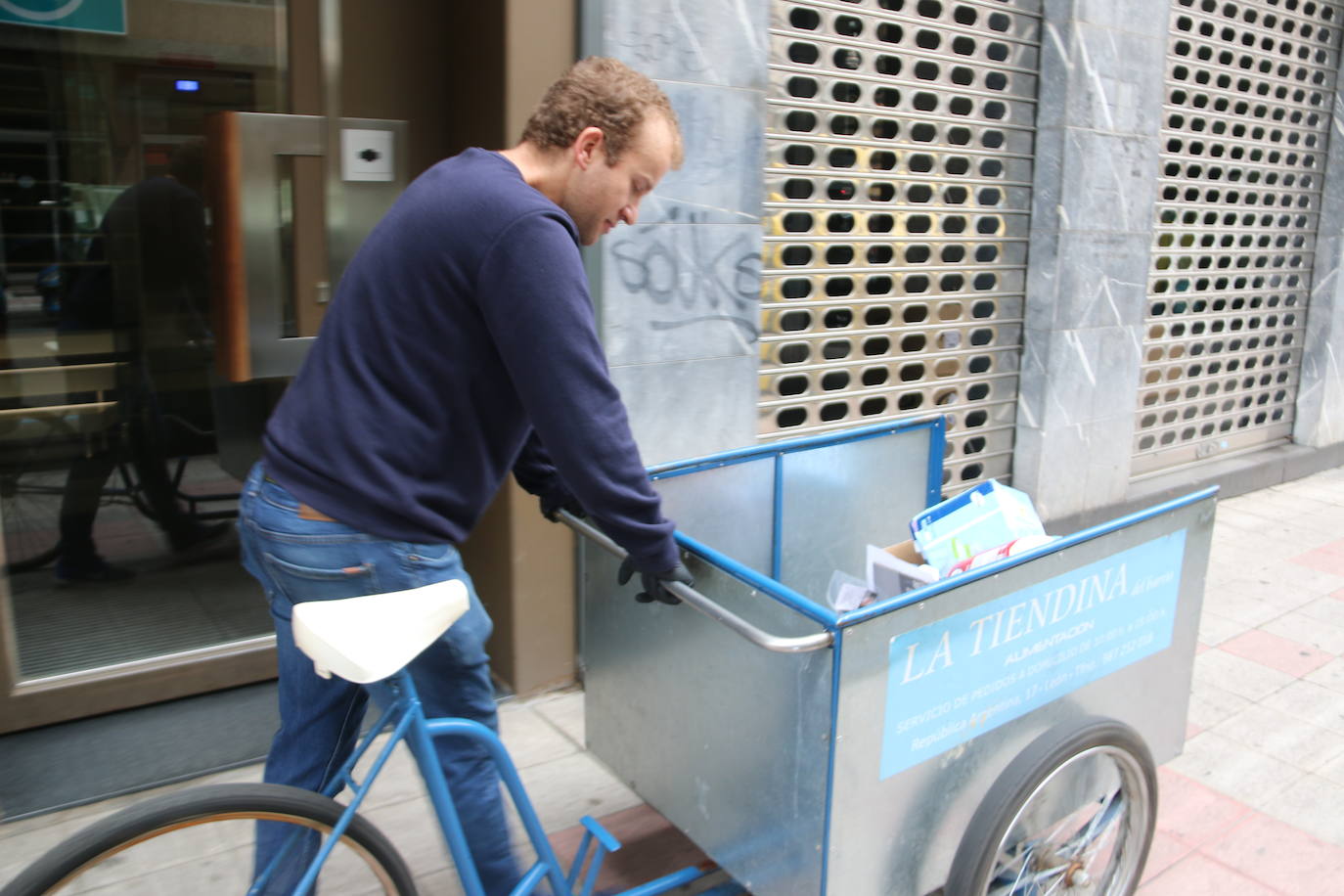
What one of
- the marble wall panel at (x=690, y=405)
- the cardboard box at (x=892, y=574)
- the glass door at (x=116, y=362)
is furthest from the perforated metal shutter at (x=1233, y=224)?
the glass door at (x=116, y=362)

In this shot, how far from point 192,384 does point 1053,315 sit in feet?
13.7

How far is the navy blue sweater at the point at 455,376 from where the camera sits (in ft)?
6.39

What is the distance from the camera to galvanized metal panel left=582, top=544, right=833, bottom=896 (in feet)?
6.87

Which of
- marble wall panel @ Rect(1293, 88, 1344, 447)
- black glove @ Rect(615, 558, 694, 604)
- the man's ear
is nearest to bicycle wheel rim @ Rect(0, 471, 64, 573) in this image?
black glove @ Rect(615, 558, 694, 604)

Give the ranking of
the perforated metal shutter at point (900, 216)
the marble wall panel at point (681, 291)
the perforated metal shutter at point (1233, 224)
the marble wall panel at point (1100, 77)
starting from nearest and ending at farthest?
the marble wall panel at point (681, 291), the perforated metal shutter at point (900, 216), the marble wall panel at point (1100, 77), the perforated metal shutter at point (1233, 224)

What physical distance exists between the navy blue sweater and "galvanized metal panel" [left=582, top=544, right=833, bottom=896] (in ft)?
0.92

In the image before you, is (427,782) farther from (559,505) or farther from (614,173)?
(614,173)

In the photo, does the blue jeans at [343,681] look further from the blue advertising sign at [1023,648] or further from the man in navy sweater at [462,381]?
the blue advertising sign at [1023,648]

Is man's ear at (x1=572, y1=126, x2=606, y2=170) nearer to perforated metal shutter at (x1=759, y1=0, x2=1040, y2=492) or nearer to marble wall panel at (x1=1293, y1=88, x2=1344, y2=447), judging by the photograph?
perforated metal shutter at (x1=759, y1=0, x2=1040, y2=492)

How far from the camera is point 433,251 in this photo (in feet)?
6.56

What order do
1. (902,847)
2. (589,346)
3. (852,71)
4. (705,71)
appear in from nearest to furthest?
(589,346) < (902,847) < (705,71) < (852,71)

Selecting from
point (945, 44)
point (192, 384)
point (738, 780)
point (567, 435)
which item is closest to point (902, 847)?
point (738, 780)

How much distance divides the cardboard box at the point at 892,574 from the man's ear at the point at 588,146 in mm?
1172

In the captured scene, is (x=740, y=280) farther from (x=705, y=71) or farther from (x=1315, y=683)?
(x=1315, y=683)
